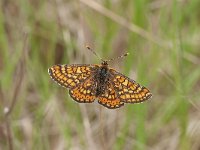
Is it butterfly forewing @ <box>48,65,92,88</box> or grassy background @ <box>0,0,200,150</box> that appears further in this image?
grassy background @ <box>0,0,200,150</box>

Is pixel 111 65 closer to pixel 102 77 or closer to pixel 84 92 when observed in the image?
pixel 102 77

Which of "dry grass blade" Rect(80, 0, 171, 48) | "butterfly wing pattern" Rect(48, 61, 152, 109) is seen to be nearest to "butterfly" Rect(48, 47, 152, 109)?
"butterfly wing pattern" Rect(48, 61, 152, 109)

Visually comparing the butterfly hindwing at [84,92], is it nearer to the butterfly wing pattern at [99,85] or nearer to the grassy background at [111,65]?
the butterfly wing pattern at [99,85]

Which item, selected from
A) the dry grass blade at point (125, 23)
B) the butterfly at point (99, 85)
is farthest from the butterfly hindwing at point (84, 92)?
the dry grass blade at point (125, 23)

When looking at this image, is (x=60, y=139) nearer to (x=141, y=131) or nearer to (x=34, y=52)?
(x=34, y=52)

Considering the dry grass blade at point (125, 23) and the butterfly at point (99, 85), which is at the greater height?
the dry grass blade at point (125, 23)

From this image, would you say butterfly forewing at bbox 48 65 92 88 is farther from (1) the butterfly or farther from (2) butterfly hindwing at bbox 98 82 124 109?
(2) butterfly hindwing at bbox 98 82 124 109

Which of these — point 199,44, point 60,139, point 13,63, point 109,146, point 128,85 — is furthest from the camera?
point 199,44

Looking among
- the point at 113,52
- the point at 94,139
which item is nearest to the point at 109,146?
the point at 94,139
